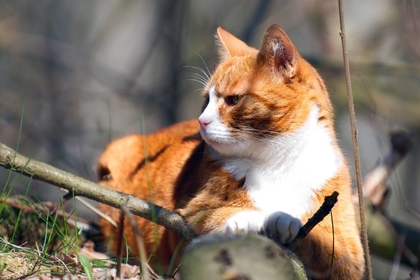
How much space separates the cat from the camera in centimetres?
246

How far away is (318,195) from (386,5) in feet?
14.8

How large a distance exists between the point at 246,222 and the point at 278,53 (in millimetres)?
896

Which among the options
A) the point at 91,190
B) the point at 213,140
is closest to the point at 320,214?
the point at 213,140

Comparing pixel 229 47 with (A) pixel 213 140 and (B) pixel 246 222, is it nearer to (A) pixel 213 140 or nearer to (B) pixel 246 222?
(A) pixel 213 140

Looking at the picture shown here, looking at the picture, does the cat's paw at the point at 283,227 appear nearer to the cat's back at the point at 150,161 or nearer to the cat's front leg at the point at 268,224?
the cat's front leg at the point at 268,224

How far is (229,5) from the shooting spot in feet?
20.4

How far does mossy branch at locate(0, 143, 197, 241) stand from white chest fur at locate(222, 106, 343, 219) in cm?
41

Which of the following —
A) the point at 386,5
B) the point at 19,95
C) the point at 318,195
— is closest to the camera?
the point at 318,195

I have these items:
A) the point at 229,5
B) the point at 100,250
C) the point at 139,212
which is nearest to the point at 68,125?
the point at 229,5

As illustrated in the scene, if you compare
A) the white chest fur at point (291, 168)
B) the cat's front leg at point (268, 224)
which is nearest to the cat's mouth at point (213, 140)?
the white chest fur at point (291, 168)

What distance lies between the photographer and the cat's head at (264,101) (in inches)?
103

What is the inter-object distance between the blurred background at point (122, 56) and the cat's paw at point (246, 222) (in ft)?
11.5

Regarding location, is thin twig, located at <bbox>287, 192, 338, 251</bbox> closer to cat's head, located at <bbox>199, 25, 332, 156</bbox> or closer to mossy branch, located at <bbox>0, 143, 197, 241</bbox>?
mossy branch, located at <bbox>0, 143, 197, 241</bbox>

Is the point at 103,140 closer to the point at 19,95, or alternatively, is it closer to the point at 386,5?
the point at 19,95
